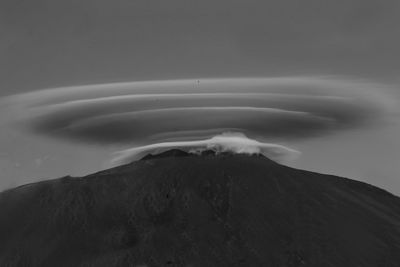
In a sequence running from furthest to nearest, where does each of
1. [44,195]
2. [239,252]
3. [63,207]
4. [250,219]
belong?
[44,195] → [63,207] → [250,219] → [239,252]

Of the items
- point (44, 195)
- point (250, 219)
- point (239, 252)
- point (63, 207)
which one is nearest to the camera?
point (239, 252)

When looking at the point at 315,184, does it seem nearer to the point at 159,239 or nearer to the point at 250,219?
the point at 250,219

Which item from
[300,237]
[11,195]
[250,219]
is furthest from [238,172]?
[11,195]

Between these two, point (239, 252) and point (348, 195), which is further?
point (348, 195)

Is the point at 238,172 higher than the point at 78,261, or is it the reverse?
the point at 238,172

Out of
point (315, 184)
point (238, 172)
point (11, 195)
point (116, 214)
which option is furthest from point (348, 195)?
point (11, 195)

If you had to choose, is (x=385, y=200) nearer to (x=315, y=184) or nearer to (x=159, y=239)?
(x=315, y=184)
